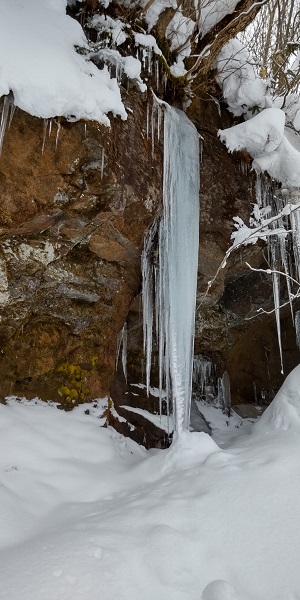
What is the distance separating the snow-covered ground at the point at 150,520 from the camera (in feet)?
5.25

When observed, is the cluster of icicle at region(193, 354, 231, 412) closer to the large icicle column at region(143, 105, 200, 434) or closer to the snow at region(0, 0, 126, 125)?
the large icicle column at region(143, 105, 200, 434)

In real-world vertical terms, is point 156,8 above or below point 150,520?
above

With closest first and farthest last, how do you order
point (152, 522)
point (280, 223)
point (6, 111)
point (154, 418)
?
point (152, 522) < point (6, 111) < point (280, 223) < point (154, 418)

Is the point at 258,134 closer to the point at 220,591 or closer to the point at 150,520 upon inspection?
the point at 150,520

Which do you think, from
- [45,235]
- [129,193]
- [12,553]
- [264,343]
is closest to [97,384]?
[45,235]

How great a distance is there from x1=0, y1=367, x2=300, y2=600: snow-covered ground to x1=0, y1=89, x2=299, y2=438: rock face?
0.80m

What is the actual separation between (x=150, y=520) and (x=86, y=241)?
249 cm

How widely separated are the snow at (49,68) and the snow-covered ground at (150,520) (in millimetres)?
2377

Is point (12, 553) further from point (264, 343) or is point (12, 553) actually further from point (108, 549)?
point (264, 343)

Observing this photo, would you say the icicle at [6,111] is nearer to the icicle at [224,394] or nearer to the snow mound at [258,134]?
the snow mound at [258,134]

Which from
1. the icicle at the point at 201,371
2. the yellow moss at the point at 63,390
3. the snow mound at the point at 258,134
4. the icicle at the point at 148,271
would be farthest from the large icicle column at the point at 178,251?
the icicle at the point at 201,371

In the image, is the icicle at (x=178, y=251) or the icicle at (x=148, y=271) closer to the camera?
the icicle at (x=178, y=251)

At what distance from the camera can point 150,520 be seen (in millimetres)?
2023

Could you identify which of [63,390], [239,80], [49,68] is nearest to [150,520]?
[63,390]
